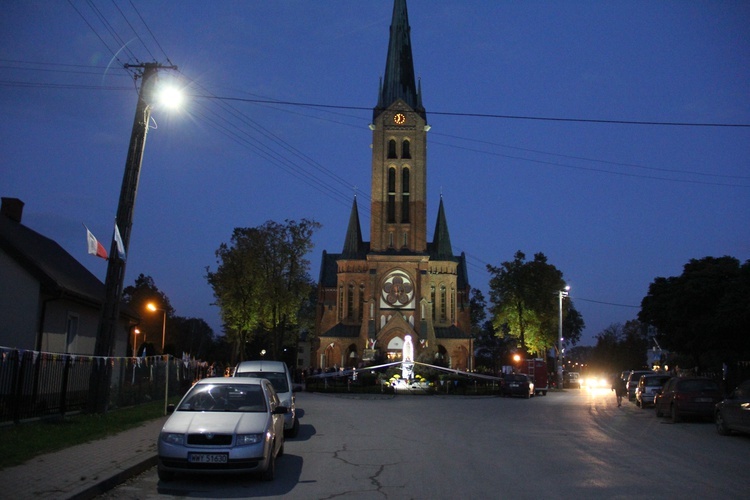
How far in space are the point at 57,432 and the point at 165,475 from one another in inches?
202

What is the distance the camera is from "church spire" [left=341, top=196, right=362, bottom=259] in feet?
244

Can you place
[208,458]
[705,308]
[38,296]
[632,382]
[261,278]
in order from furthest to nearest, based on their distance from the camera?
[261,278] < [632,382] < [705,308] < [38,296] < [208,458]

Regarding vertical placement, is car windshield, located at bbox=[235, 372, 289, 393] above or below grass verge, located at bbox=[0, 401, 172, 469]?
Result: above

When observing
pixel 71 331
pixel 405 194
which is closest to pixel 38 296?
pixel 71 331

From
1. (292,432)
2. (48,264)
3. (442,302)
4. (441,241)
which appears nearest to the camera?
(292,432)

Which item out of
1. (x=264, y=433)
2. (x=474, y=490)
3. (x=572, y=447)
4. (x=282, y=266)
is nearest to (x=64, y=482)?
(x=264, y=433)

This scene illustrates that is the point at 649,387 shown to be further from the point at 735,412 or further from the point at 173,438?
the point at 173,438

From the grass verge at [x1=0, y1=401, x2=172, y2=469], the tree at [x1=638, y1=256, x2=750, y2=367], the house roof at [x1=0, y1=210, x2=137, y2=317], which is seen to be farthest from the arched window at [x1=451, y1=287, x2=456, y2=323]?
the grass verge at [x1=0, y1=401, x2=172, y2=469]

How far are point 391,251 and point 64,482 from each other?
2435 inches

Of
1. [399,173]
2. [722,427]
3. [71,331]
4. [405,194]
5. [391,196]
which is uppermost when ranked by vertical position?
[399,173]

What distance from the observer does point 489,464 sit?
38.4 feet

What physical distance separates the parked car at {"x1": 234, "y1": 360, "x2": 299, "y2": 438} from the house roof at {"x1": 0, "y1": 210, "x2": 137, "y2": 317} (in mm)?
7769

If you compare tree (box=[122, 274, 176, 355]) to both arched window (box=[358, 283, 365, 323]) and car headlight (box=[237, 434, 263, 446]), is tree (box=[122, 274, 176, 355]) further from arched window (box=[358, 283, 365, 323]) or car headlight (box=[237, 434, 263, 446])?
car headlight (box=[237, 434, 263, 446])

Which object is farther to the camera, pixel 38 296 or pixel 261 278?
pixel 261 278
